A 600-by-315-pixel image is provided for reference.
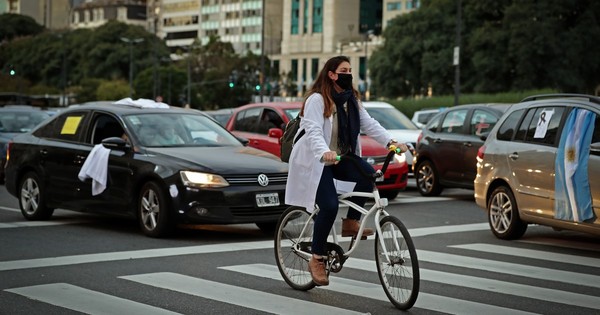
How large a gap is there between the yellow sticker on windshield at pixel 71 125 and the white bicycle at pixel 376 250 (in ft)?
19.8

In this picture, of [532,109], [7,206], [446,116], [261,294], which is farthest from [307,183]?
[446,116]

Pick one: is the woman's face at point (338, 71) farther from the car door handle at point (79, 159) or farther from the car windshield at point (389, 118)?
the car windshield at point (389, 118)

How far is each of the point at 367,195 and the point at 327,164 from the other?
0.38 metres

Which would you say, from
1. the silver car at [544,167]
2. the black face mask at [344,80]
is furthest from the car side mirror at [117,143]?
the black face mask at [344,80]

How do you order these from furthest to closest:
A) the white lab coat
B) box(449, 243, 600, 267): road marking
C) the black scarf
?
box(449, 243, 600, 267): road marking
the black scarf
the white lab coat

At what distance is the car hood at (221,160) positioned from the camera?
13.0 metres

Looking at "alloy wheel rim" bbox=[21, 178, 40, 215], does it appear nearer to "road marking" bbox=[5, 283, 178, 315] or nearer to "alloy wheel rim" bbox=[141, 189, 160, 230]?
"alloy wheel rim" bbox=[141, 189, 160, 230]

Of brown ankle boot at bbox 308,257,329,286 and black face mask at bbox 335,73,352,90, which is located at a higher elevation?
black face mask at bbox 335,73,352,90

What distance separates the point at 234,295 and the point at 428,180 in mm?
11822

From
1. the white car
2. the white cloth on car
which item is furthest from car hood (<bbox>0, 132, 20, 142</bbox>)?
the white cloth on car

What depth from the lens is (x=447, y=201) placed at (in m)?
19.3

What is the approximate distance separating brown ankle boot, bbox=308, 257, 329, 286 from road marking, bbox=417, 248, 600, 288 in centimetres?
230

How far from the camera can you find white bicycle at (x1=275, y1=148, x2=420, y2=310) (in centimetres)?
810

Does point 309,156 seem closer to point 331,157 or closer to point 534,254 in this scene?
point 331,157
